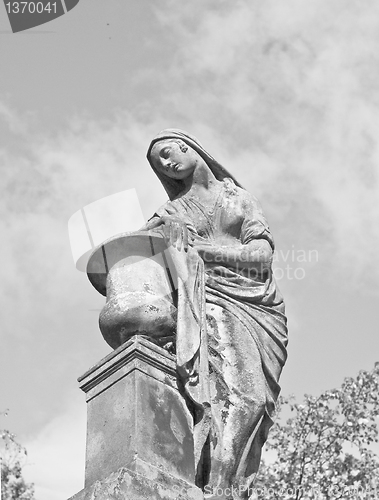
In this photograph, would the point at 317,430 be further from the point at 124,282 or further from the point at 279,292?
the point at 124,282

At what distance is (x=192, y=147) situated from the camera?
709cm

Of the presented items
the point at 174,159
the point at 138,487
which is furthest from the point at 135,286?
the point at 174,159

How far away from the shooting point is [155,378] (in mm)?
5176

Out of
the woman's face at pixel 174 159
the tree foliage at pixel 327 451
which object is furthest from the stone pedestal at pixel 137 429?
the tree foliage at pixel 327 451

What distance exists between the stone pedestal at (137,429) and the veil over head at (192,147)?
221cm

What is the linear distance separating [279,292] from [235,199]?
969 millimetres

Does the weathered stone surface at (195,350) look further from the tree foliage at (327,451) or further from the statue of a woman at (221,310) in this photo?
the tree foliage at (327,451)

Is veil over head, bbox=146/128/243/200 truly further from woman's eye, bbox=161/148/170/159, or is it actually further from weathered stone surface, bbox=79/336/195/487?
weathered stone surface, bbox=79/336/195/487

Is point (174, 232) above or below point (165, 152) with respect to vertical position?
below

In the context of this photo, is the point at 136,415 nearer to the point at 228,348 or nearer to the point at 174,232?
the point at 228,348

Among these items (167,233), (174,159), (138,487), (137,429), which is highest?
(174,159)

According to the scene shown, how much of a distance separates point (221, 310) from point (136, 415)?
1.33 metres

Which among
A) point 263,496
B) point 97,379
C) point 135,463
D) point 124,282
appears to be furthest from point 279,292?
point 263,496

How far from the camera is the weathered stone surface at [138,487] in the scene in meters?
4.46
